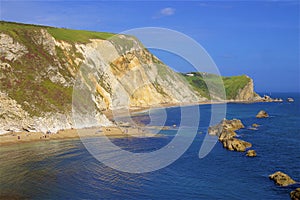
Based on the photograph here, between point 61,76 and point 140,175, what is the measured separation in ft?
168

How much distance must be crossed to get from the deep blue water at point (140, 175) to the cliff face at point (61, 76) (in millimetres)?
11505

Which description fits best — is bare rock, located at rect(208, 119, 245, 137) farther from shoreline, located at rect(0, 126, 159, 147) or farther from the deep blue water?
the deep blue water

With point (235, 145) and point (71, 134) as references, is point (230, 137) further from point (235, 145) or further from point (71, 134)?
point (71, 134)

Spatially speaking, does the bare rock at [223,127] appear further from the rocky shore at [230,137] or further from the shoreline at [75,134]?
the shoreline at [75,134]

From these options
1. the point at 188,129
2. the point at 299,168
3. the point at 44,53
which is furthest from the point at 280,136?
the point at 44,53

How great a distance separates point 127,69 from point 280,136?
258 feet

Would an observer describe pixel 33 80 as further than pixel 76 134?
Yes

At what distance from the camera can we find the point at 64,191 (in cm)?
3888

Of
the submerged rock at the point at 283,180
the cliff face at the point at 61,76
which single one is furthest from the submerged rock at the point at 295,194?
the cliff face at the point at 61,76

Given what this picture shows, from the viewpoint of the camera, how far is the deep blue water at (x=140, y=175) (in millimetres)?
38344

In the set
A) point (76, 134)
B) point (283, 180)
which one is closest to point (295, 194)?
point (283, 180)

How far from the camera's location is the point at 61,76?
292 feet

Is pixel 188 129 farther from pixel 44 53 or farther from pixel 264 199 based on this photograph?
pixel 264 199

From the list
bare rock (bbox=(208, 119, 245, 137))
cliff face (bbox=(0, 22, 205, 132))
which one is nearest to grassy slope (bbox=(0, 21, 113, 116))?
cliff face (bbox=(0, 22, 205, 132))
